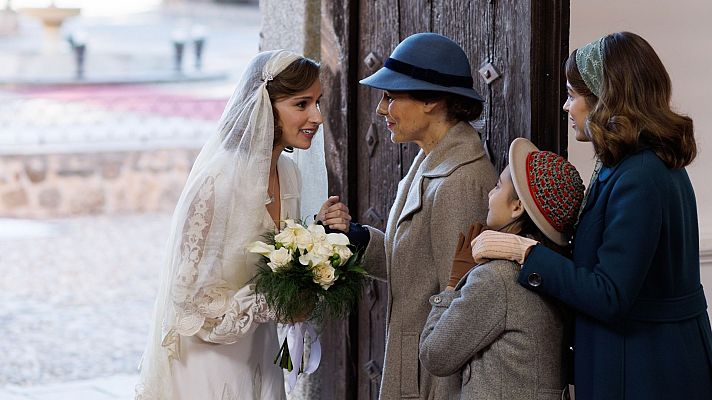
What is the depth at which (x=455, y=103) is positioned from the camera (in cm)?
315

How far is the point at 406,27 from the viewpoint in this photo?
3863mm

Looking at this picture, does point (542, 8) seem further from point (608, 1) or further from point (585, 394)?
point (585, 394)

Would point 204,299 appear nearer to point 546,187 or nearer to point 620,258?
point 546,187

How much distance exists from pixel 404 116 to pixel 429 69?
16 cm

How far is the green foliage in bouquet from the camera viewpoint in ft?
10.3

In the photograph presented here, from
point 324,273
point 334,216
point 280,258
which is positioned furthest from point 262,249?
point 334,216

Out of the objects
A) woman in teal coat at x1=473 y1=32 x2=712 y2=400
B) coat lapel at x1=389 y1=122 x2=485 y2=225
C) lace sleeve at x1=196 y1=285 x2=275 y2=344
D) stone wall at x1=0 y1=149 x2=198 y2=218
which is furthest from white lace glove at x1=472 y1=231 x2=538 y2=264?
stone wall at x1=0 y1=149 x2=198 y2=218

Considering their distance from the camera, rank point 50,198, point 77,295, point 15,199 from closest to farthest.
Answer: point 77,295
point 15,199
point 50,198

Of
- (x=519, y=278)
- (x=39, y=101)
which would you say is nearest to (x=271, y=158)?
(x=519, y=278)

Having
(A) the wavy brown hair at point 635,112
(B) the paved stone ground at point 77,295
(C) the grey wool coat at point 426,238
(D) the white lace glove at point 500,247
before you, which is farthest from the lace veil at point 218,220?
(B) the paved stone ground at point 77,295

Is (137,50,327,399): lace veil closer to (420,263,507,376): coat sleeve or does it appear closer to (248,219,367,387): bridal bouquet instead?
(248,219,367,387): bridal bouquet

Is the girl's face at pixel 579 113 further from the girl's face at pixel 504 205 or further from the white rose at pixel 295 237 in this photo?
the white rose at pixel 295 237

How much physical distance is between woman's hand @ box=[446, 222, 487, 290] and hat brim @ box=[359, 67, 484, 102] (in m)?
0.41

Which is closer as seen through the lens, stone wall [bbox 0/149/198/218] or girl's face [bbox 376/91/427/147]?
girl's face [bbox 376/91/427/147]
